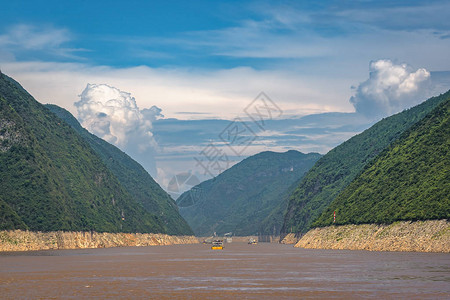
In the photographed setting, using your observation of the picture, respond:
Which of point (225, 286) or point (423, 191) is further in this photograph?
point (423, 191)

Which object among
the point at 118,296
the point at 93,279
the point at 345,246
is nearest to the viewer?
the point at 118,296

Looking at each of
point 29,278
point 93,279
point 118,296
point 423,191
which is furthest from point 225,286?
point 423,191

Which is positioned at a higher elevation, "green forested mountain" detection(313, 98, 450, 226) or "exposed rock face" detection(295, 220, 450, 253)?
"green forested mountain" detection(313, 98, 450, 226)

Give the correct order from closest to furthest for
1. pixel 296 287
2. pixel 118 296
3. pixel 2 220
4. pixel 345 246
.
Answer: pixel 118 296 < pixel 296 287 < pixel 345 246 < pixel 2 220

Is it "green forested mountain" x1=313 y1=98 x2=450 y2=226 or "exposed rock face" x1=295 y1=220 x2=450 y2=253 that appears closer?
"exposed rock face" x1=295 y1=220 x2=450 y2=253

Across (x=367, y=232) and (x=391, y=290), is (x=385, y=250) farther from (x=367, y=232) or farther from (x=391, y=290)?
(x=391, y=290)
